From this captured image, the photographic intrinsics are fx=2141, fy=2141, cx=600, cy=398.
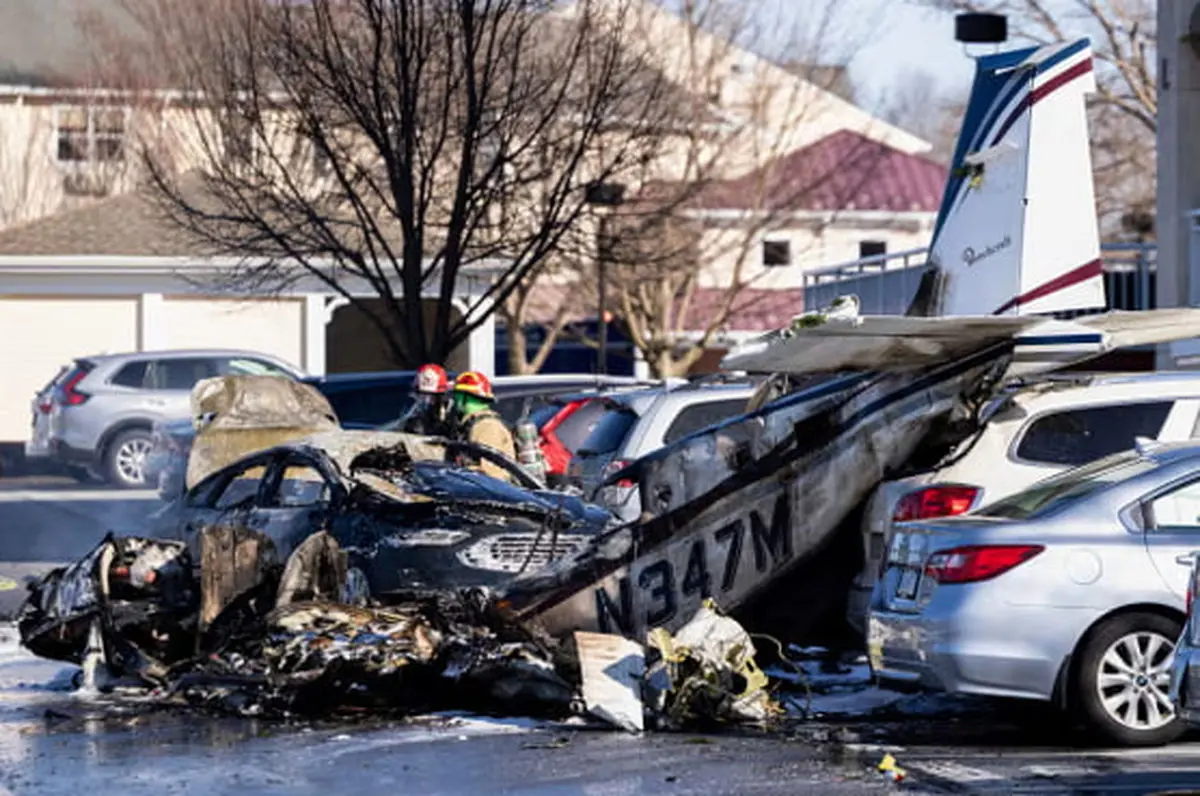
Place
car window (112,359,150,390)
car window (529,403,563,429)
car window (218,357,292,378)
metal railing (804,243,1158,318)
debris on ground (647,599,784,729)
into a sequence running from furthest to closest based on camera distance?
1. car window (112,359,150,390)
2. car window (218,357,292,378)
3. metal railing (804,243,1158,318)
4. car window (529,403,563,429)
5. debris on ground (647,599,784,729)

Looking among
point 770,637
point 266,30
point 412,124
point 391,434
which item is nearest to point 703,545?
point 770,637

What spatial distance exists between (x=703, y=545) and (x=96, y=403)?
20.7 m

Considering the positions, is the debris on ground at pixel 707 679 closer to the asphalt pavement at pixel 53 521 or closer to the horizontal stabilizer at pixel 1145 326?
the horizontal stabilizer at pixel 1145 326

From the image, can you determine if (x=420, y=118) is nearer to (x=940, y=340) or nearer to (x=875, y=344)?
(x=875, y=344)

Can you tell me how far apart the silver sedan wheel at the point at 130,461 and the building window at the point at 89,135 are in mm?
15487

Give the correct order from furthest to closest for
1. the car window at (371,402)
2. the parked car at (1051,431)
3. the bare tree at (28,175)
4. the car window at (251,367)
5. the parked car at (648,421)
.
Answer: the bare tree at (28,175)
the car window at (251,367)
the car window at (371,402)
the parked car at (648,421)
the parked car at (1051,431)

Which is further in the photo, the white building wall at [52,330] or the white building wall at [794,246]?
the white building wall at [794,246]

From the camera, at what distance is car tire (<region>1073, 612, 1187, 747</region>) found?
32.1 ft

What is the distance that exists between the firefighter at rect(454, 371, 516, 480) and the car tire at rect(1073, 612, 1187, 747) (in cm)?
608

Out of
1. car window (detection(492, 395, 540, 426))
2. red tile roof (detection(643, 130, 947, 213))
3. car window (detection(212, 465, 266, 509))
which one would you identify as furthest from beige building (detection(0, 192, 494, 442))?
car window (detection(212, 465, 266, 509))

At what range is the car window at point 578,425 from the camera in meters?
18.1

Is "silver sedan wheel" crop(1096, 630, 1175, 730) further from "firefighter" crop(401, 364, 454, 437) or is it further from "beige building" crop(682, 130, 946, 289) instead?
"beige building" crop(682, 130, 946, 289)

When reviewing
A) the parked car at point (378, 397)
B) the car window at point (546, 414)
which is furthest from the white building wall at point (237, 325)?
the car window at point (546, 414)

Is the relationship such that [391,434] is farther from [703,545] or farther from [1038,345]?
[1038,345]
